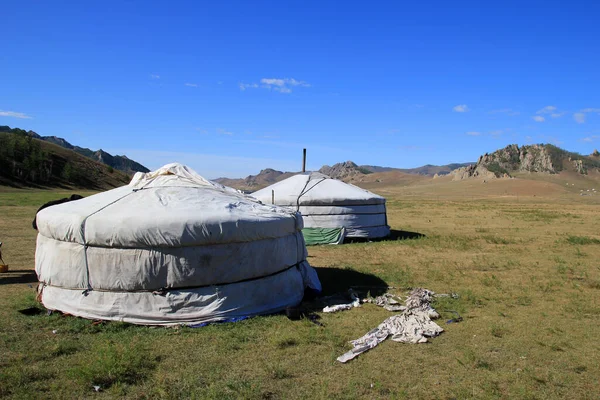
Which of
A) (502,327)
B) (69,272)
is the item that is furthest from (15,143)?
(502,327)

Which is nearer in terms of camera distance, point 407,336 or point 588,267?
point 407,336

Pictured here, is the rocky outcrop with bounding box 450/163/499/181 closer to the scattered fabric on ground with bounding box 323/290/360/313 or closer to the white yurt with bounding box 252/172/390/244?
the white yurt with bounding box 252/172/390/244

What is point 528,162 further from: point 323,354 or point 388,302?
point 323,354

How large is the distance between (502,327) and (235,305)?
3349 millimetres

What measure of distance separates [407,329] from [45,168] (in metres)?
51.6

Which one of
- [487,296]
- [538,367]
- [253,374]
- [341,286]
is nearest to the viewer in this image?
[253,374]

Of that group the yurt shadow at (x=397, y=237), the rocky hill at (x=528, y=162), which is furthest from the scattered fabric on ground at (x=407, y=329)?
the rocky hill at (x=528, y=162)

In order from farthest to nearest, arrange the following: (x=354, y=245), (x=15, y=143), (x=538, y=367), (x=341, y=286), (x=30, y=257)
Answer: (x=15, y=143) < (x=354, y=245) < (x=30, y=257) < (x=341, y=286) < (x=538, y=367)

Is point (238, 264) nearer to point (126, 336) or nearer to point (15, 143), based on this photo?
point (126, 336)

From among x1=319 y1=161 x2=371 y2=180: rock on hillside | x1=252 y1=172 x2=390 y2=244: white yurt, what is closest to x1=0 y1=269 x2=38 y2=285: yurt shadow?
x1=252 y1=172 x2=390 y2=244: white yurt

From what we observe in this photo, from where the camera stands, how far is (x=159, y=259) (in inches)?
212

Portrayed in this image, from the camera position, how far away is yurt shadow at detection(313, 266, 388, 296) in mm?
7477

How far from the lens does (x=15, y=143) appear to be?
49.0m

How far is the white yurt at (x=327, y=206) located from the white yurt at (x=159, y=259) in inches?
270
